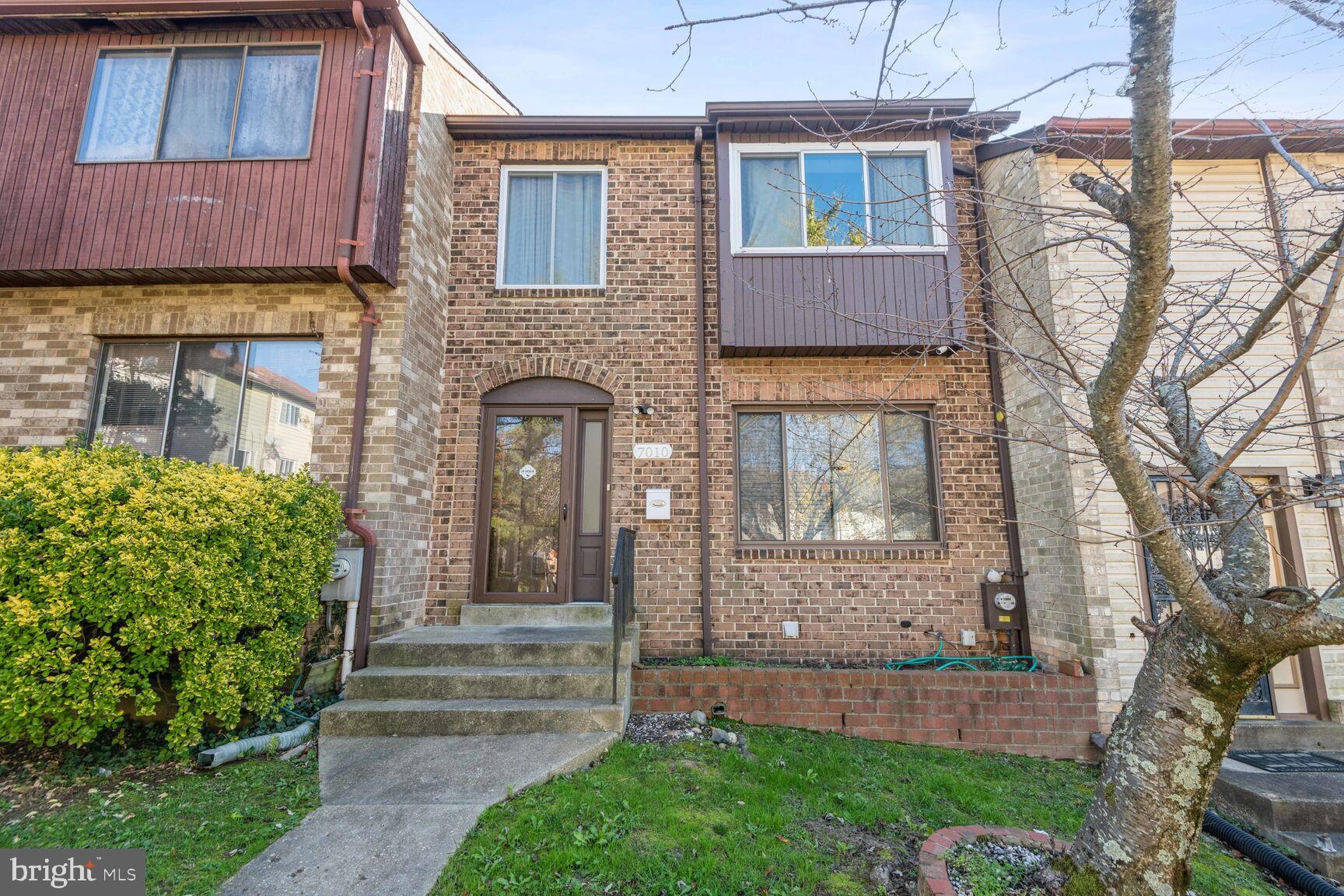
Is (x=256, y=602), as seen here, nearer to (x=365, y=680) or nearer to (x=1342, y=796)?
(x=365, y=680)

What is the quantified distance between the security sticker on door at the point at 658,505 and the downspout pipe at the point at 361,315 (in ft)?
8.43

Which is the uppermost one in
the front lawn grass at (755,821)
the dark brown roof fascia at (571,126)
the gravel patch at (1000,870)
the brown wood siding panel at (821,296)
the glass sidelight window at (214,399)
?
the dark brown roof fascia at (571,126)

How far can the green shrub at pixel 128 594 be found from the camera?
11.6 ft

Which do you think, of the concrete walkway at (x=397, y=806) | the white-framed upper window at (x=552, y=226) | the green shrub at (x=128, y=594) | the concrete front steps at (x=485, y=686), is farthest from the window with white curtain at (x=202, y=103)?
the concrete walkway at (x=397, y=806)

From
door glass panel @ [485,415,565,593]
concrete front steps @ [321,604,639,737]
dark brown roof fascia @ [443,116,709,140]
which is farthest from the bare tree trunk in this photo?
dark brown roof fascia @ [443,116,709,140]

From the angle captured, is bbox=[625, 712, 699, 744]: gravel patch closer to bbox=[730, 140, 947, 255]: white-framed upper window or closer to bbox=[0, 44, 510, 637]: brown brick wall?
bbox=[0, 44, 510, 637]: brown brick wall

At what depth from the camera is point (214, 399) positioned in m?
5.66

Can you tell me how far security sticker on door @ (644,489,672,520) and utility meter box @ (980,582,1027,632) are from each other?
3.33 meters

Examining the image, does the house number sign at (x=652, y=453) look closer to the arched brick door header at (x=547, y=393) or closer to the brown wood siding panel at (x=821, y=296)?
the arched brick door header at (x=547, y=393)

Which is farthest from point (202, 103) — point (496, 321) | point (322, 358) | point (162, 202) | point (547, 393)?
point (547, 393)

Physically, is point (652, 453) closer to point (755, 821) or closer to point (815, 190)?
point (815, 190)

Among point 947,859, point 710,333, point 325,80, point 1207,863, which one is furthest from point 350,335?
point 1207,863

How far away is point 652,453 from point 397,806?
151 inches

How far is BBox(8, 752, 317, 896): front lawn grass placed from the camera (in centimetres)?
279
